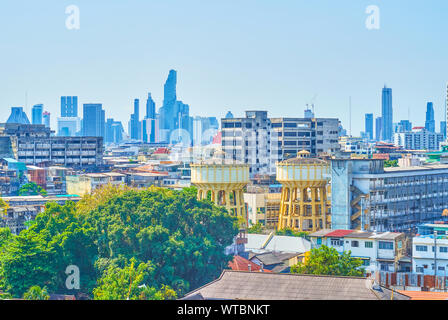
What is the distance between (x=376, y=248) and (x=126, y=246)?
21.5 feet

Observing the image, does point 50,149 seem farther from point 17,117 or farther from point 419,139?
point 419,139

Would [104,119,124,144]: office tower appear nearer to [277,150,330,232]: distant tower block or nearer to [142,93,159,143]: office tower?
[142,93,159,143]: office tower

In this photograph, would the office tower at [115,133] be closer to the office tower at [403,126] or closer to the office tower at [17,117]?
the office tower at [17,117]

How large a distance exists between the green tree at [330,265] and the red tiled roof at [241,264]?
128 inches

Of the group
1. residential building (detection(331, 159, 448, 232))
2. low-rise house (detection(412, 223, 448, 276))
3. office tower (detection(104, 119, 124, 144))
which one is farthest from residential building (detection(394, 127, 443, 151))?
low-rise house (detection(412, 223, 448, 276))

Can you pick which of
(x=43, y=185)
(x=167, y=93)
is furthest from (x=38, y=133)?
(x=167, y=93)

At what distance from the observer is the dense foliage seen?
17781 millimetres

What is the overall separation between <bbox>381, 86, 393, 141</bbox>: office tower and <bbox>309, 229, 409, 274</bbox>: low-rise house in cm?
1771

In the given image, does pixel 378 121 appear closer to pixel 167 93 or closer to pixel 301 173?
pixel 167 93

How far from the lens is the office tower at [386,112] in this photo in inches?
1692

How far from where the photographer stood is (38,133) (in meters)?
54.4

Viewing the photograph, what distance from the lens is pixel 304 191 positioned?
28.5 m

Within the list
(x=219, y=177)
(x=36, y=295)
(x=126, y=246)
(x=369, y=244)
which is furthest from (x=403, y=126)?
(x=36, y=295)

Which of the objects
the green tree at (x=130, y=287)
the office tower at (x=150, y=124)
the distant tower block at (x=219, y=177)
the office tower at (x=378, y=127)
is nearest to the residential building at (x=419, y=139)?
the office tower at (x=378, y=127)
